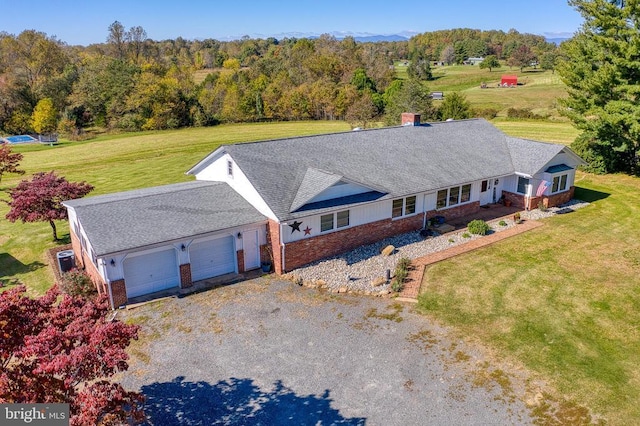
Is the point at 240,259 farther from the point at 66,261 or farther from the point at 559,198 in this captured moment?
the point at 559,198

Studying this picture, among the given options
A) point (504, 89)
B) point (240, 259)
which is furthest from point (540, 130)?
point (240, 259)

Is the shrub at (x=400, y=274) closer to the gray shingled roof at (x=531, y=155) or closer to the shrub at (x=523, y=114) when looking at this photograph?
the gray shingled roof at (x=531, y=155)

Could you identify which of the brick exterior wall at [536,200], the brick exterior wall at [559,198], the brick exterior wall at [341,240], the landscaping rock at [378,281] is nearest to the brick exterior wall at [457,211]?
the brick exterior wall at [341,240]

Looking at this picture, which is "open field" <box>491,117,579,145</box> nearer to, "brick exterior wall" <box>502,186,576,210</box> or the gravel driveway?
"brick exterior wall" <box>502,186,576,210</box>

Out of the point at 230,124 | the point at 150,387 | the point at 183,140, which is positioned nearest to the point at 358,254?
the point at 150,387

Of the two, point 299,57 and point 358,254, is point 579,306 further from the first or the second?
point 299,57
